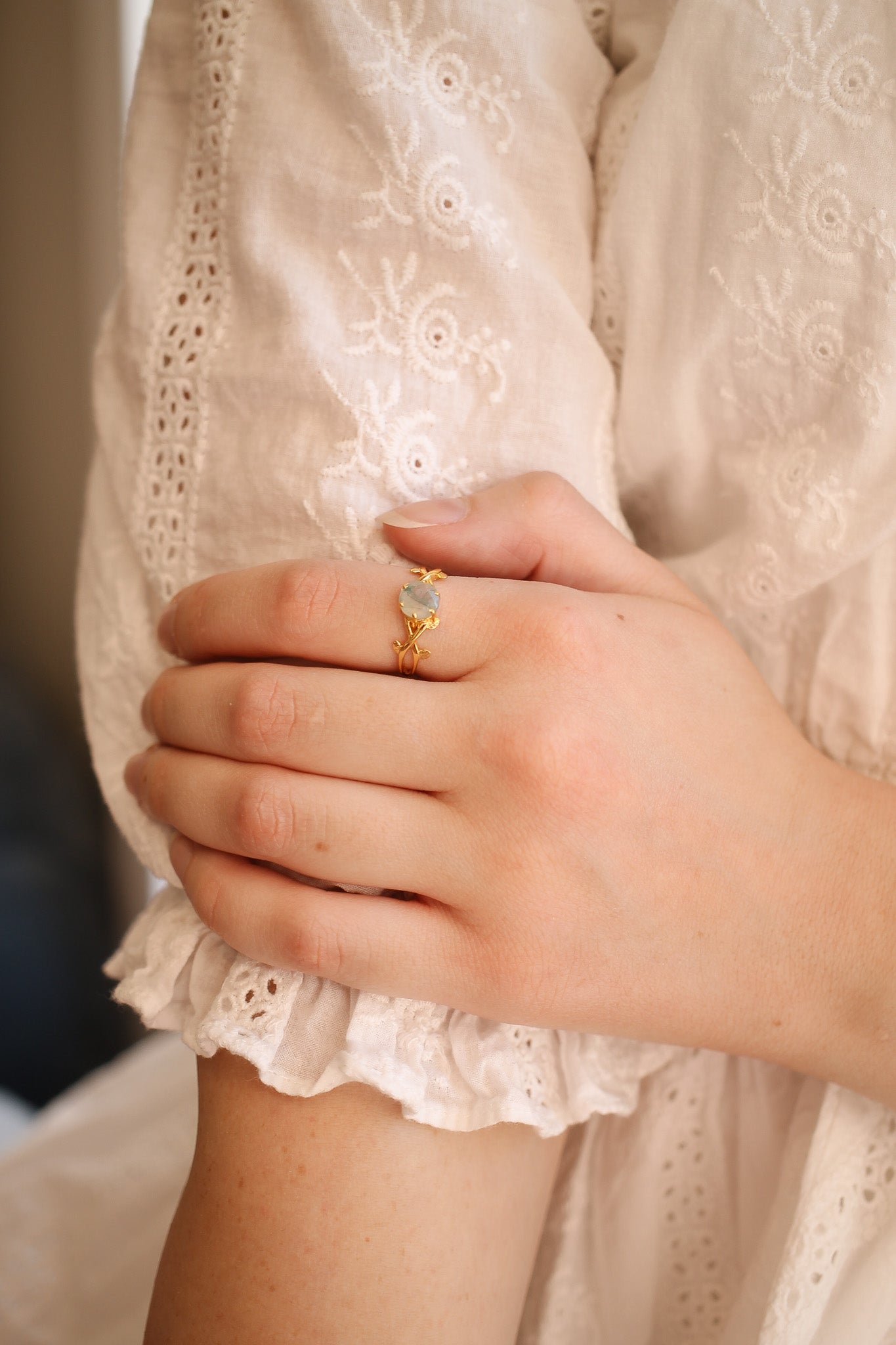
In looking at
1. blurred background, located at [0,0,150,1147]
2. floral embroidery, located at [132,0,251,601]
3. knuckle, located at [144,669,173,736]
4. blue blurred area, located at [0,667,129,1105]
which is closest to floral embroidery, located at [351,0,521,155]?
floral embroidery, located at [132,0,251,601]

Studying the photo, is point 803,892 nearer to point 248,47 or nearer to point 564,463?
point 564,463

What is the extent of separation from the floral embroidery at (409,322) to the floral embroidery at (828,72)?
0.82 ft

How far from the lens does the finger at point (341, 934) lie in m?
0.52

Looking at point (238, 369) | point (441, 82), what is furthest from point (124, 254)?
point (441, 82)

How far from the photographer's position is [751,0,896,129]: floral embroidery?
1.78 feet

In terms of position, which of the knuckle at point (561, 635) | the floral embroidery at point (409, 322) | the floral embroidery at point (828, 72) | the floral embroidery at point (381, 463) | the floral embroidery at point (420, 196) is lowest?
the knuckle at point (561, 635)

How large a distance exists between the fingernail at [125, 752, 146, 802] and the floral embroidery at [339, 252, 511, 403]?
13.4 inches

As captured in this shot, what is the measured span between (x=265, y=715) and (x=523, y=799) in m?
0.17

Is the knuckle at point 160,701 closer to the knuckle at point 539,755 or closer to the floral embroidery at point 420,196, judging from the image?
the knuckle at point 539,755

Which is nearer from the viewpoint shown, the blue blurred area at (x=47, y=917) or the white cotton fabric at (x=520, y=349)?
the white cotton fabric at (x=520, y=349)

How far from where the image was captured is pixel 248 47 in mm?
589

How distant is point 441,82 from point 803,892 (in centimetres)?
61

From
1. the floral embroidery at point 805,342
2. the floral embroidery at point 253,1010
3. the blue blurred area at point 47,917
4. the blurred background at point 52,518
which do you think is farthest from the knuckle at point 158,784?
the blue blurred area at point 47,917

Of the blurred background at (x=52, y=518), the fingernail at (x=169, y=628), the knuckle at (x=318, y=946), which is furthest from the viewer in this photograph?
Answer: the blurred background at (x=52, y=518)
